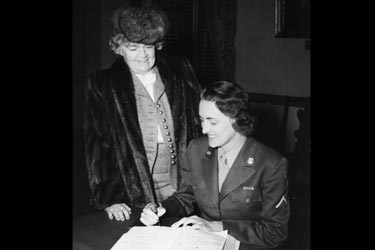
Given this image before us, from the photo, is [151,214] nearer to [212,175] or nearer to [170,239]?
[170,239]

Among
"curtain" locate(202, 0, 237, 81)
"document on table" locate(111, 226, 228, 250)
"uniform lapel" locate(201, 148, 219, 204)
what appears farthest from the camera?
"curtain" locate(202, 0, 237, 81)

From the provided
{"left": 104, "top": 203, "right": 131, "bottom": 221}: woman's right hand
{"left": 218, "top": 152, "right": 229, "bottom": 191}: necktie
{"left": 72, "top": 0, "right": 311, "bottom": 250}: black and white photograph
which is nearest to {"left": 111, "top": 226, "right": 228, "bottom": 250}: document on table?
{"left": 72, "top": 0, "right": 311, "bottom": 250}: black and white photograph

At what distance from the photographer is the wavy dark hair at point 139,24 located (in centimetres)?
231

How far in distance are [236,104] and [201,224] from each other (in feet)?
1.80

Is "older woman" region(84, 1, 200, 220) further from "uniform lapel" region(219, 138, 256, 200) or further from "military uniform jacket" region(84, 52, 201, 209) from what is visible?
"uniform lapel" region(219, 138, 256, 200)

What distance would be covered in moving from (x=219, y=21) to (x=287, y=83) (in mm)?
431

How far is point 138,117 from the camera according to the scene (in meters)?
2.35

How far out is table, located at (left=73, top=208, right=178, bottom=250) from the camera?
2.21 metres

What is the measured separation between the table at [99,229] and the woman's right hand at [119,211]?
2cm

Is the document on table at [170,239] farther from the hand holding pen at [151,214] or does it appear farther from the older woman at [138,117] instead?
the older woman at [138,117]

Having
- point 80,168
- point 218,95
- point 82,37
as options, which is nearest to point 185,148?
point 218,95

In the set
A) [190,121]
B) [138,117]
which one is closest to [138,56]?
[138,117]

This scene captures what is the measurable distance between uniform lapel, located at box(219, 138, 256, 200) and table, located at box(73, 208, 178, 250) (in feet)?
0.93

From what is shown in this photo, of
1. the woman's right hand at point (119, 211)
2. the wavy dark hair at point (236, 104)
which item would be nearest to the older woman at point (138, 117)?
the woman's right hand at point (119, 211)
